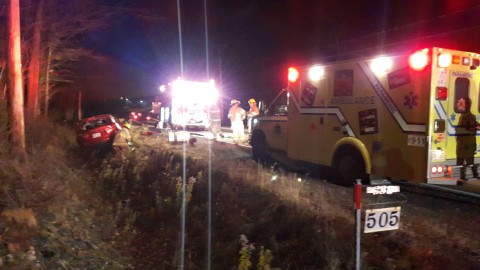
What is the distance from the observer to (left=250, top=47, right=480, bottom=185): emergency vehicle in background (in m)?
7.50

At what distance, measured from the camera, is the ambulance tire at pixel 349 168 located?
29.3 ft

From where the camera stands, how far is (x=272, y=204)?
694 centimetres

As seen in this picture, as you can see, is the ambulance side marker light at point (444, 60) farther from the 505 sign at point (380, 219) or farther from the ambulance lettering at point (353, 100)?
the 505 sign at point (380, 219)

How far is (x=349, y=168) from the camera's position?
30.2 ft

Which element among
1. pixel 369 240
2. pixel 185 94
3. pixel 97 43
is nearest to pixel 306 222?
pixel 369 240

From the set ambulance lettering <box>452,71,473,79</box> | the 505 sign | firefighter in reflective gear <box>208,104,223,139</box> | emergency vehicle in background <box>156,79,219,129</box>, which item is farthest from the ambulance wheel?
the 505 sign

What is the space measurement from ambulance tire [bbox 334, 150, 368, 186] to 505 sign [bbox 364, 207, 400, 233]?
14.0 ft

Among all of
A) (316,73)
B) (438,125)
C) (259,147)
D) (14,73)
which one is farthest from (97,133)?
(438,125)

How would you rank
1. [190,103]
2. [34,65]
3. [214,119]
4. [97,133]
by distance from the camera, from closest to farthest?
[97,133] → [34,65] → [190,103] → [214,119]

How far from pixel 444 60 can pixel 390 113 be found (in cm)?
120

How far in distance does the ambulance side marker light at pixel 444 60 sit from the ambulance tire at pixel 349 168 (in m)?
2.27

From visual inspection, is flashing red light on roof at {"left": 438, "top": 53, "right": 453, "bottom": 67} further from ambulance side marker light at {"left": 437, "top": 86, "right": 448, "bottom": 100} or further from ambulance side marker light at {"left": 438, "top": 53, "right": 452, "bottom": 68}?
ambulance side marker light at {"left": 437, "top": 86, "right": 448, "bottom": 100}

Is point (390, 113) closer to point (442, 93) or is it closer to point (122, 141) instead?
point (442, 93)

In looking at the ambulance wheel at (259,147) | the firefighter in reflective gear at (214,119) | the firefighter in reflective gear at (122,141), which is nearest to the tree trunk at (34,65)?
the firefighter in reflective gear at (122,141)
